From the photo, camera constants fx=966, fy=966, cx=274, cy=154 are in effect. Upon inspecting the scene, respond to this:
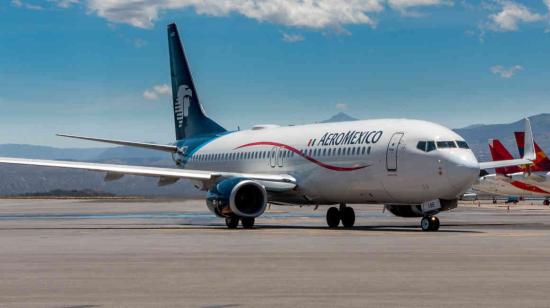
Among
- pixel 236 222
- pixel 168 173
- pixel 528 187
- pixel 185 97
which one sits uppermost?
pixel 185 97

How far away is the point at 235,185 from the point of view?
34.1 m

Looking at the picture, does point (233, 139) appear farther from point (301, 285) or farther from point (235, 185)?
point (301, 285)

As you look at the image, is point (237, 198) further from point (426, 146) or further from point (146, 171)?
point (426, 146)

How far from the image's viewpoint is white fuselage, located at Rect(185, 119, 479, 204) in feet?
99.5

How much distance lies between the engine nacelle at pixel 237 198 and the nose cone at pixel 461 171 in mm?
7359

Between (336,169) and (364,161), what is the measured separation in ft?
5.32

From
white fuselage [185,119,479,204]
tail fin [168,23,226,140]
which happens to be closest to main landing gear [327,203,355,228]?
white fuselage [185,119,479,204]

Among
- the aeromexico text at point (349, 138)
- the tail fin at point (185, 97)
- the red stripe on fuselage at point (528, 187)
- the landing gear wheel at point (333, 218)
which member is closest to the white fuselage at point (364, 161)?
the aeromexico text at point (349, 138)

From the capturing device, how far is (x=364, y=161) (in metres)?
32.6

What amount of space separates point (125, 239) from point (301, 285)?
12.6 m

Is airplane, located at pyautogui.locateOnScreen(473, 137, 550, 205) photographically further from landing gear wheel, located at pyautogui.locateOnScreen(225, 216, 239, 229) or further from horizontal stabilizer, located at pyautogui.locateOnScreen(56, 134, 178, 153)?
landing gear wheel, located at pyautogui.locateOnScreen(225, 216, 239, 229)

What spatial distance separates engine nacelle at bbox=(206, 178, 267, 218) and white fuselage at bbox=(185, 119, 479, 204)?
181 centimetres

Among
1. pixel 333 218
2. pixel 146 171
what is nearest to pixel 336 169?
pixel 333 218

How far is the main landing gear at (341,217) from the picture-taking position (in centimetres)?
3569
